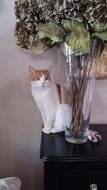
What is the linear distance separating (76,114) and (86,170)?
0.76 feet

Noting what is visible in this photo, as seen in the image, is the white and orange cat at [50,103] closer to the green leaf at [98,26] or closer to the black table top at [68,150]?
the black table top at [68,150]

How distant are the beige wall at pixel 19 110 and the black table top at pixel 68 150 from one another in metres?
0.23

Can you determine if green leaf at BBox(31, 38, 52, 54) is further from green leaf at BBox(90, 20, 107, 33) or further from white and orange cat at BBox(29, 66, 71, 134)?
green leaf at BBox(90, 20, 107, 33)

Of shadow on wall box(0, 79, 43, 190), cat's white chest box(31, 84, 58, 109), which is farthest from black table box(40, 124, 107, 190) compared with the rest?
shadow on wall box(0, 79, 43, 190)

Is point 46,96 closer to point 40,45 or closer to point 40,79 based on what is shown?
point 40,79

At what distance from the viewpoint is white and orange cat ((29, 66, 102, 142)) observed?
129 centimetres

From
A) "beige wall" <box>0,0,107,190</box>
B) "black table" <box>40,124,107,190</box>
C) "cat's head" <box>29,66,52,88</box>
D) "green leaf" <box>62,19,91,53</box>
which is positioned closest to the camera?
"green leaf" <box>62,19,91,53</box>

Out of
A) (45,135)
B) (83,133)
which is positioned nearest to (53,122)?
(45,135)

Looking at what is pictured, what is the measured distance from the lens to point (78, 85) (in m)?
1.18

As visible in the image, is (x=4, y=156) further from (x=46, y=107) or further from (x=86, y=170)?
(x=86, y=170)

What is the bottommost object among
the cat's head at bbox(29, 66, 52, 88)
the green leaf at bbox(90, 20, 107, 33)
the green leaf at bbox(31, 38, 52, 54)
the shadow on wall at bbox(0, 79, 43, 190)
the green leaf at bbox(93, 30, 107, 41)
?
the shadow on wall at bbox(0, 79, 43, 190)

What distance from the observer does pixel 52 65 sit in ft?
4.93

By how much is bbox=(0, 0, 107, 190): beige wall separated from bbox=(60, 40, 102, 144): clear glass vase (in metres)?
0.31

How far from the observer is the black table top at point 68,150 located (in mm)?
1135
